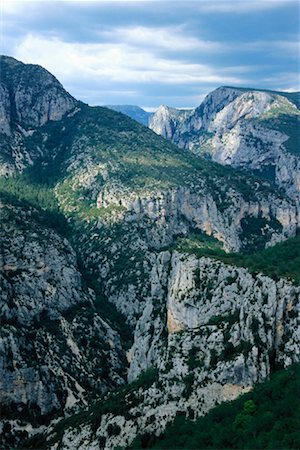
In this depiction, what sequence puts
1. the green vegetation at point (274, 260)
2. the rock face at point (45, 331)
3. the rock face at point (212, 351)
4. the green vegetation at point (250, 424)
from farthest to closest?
the rock face at point (45, 331), the green vegetation at point (274, 260), the rock face at point (212, 351), the green vegetation at point (250, 424)

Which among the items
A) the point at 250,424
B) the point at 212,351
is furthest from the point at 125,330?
the point at 250,424

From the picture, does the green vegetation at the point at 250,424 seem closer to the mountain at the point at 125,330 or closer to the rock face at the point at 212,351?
the rock face at the point at 212,351

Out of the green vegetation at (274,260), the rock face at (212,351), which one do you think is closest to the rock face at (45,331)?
the rock face at (212,351)

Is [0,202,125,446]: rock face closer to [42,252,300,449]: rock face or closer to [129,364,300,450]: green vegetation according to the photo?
[42,252,300,449]: rock face

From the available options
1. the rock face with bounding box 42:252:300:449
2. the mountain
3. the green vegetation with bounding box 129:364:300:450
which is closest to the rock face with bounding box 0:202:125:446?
the mountain

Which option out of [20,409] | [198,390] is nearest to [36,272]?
[20,409]

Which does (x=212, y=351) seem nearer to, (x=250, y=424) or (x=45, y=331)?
(x=250, y=424)
